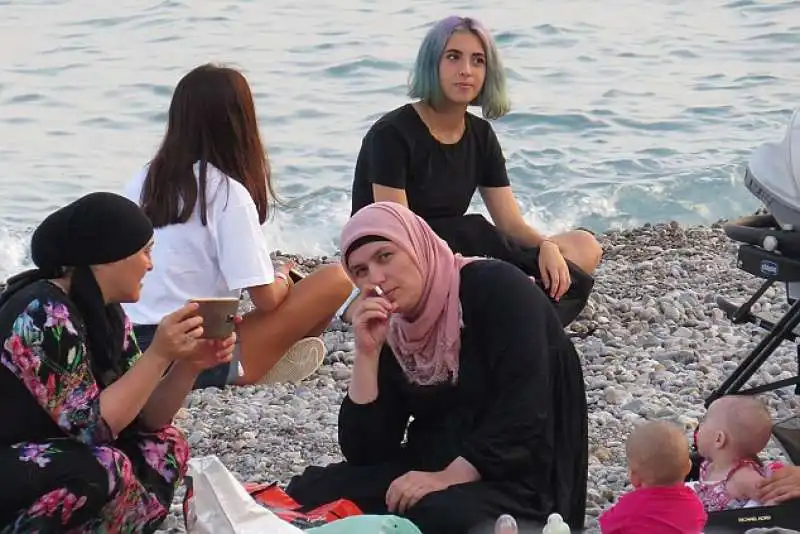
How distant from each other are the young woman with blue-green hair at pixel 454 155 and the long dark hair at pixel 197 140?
64cm

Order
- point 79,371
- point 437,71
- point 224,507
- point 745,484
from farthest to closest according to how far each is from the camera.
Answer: point 437,71 < point 745,484 < point 79,371 < point 224,507

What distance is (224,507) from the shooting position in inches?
124

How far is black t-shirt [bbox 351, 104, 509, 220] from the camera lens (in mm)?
5508

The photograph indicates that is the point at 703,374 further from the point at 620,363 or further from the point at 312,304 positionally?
the point at 312,304

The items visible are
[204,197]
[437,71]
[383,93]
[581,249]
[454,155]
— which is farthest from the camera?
[383,93]

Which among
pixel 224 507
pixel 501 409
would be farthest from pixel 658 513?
pixel 224 507

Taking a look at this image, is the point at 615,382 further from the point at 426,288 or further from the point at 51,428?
the point at 51,428

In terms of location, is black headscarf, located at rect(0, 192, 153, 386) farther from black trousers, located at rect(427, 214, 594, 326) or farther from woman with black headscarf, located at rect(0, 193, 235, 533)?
black trousers, located at rect(427, 214, 594, 326)

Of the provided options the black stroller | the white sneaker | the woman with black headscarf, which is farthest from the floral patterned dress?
the white sneaker

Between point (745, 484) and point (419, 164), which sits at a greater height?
point (419, 164)

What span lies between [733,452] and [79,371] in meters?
1.68

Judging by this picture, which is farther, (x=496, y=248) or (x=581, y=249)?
(x=581, y=249)

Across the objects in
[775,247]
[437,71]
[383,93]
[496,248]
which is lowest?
[383,93]

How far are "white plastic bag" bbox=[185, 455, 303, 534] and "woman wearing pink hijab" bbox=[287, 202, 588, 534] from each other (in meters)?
0.42
